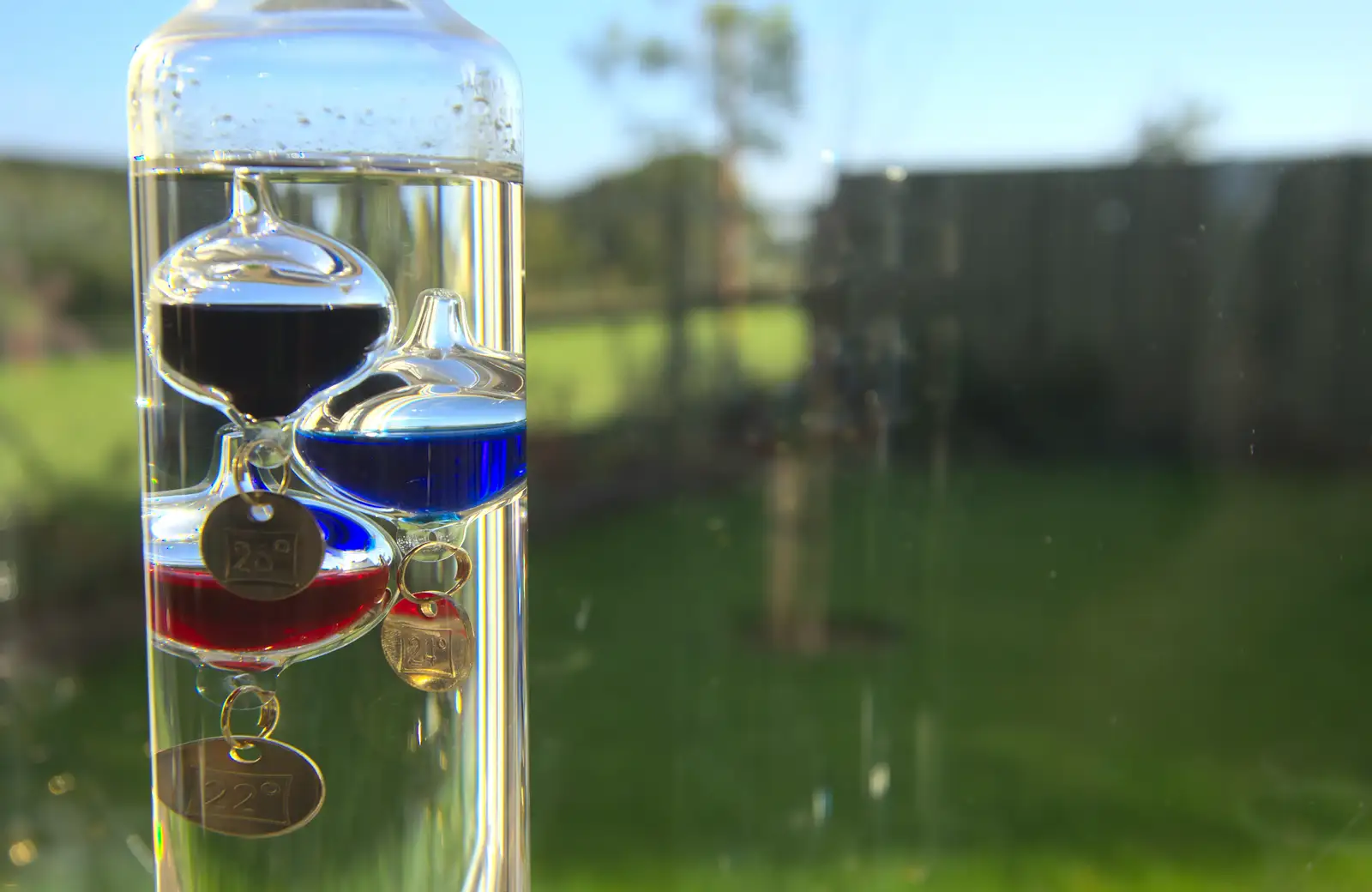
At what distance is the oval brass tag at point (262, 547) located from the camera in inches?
21.4

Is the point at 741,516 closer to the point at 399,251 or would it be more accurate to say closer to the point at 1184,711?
the point at 1184,711

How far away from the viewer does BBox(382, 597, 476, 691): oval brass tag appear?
2.00 feet

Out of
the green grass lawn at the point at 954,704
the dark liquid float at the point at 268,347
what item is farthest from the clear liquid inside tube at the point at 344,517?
the green grass lawn at the point at 954,704

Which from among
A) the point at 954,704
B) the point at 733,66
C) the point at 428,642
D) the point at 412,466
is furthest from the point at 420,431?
the point at 954,704

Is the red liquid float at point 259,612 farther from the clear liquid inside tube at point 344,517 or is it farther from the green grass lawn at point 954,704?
the green grass lawn at point 954,704

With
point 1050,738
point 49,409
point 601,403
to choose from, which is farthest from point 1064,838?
point 49,409

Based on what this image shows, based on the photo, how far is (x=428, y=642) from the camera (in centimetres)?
61

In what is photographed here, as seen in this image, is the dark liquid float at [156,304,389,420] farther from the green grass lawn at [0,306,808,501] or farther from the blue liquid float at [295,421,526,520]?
the green grass lawn at [0,306,808,501]

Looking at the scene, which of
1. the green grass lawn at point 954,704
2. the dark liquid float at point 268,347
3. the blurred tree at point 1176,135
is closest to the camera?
the dark liquid float at point 268,347

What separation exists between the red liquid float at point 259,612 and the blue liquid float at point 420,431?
4 centimetres

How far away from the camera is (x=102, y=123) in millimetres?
1505

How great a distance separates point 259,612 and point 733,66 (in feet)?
4.32

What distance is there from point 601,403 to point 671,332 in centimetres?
18

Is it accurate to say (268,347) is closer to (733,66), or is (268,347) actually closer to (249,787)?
(249,787)
